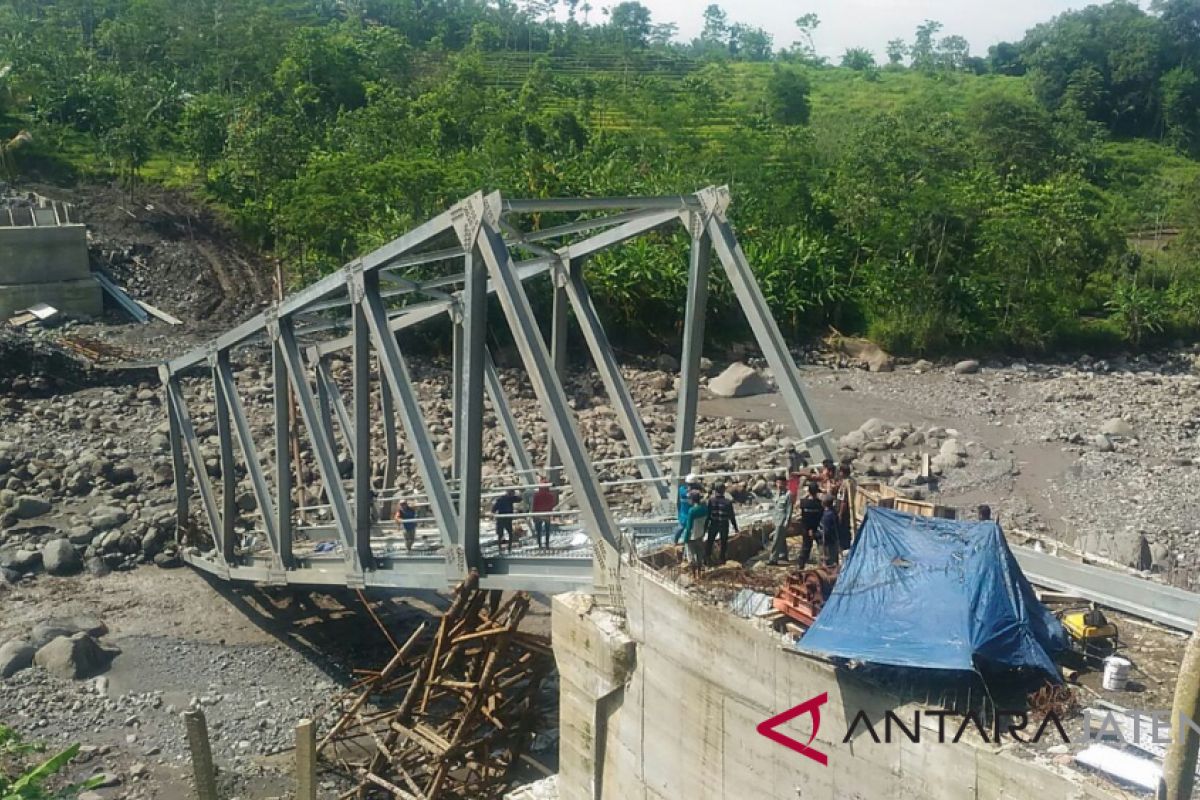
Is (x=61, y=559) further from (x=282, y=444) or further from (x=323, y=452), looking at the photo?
(x=323, y=452)

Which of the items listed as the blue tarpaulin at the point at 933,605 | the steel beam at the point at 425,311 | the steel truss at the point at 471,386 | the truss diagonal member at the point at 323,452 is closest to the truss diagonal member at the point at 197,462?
the steel truss at the point at 471,386

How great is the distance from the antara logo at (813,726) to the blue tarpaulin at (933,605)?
657 millimetres

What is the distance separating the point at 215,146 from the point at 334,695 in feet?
129

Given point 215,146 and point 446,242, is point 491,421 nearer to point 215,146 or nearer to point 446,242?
point 446,242

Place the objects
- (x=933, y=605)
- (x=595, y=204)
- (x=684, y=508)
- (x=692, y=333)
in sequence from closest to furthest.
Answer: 1. (x=933, y=605)
2. (x=684, y=508)
3. (x=595, y=204)
4. (x=692, y=333)

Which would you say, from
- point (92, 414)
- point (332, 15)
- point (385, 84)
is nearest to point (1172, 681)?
point (92, 414)

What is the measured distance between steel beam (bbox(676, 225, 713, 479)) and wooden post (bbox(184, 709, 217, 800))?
7245 mm

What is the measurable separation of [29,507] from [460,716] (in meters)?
15.6

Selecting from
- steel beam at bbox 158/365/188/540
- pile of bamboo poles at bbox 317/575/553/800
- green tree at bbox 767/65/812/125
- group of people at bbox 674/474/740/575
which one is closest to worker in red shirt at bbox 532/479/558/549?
pile of bamboo poles at bbox 317/575/553/800

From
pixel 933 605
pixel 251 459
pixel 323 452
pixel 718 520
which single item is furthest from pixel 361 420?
pixel 933 605

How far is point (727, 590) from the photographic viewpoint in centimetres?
1348

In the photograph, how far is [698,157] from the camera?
177 ft

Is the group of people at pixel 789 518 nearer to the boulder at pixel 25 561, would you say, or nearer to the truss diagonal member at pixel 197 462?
the truss diagonal member at pixel 197 462

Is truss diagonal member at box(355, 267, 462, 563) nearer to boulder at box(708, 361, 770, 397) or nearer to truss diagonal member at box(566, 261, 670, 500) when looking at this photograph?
truss diagonal member at box(566, 261, 670, 500)
